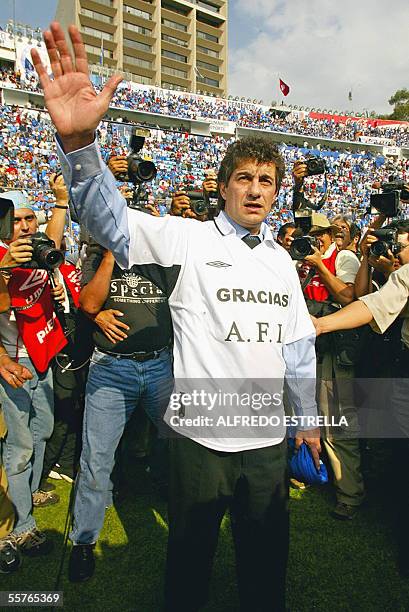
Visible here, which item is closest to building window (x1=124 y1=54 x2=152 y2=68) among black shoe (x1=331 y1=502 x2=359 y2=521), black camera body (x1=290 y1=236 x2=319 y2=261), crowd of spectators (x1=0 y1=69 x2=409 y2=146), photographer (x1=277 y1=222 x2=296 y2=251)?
crowd of spectators (x1=0 y1=69 x2=409 y2=146)

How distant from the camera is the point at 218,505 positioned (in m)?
1.82

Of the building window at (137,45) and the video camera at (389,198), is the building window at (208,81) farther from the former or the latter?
the video camera at (389,198)

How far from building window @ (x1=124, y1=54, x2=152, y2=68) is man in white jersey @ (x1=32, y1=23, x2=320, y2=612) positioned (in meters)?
61.7

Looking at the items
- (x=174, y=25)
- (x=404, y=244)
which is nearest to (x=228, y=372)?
(x=404, y=244)

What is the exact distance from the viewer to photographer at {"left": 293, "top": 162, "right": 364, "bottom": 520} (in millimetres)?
3215

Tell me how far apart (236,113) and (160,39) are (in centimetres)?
2270

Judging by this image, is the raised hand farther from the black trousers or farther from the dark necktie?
the black trousers

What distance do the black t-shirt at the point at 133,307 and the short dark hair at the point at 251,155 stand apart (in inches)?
34.2

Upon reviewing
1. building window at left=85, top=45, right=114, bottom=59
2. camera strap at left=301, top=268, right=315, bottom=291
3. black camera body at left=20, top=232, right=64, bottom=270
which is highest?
building window at left=85, top=45, right=114, bottom=59

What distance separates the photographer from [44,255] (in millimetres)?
2340

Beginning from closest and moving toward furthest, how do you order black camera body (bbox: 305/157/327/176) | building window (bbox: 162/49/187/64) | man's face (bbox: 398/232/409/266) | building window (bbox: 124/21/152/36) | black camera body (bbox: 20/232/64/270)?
black camera body (bbox: 20/232/64/270) → man's face (bbox: 398/232/409/266) → black camera body (bbox: 305/157/327/176) → building window (bbox: 124/21/152/36) → building window (bbox: 162/49/187/64)

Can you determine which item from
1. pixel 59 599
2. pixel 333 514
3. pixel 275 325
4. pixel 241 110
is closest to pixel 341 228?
pixel 333 514

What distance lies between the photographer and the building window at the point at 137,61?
55.7m

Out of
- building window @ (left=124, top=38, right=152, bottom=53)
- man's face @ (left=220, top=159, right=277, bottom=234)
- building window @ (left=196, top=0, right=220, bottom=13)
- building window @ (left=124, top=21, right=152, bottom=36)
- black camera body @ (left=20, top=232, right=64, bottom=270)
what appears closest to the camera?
man's face @ (left=220, top=159, right=277, bottom=234)
